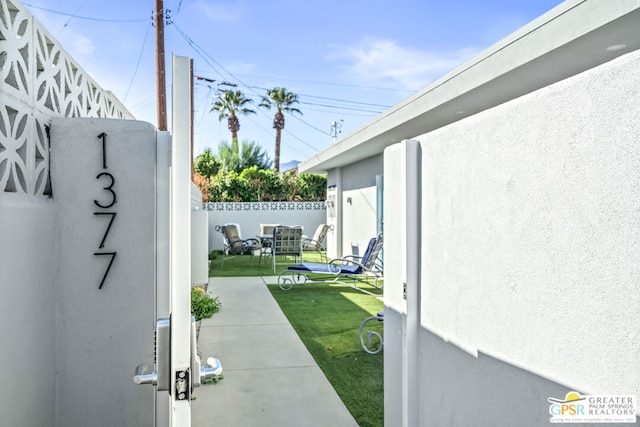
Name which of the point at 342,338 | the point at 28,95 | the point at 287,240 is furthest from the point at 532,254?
the point at 287,240

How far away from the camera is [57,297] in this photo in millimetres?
2932

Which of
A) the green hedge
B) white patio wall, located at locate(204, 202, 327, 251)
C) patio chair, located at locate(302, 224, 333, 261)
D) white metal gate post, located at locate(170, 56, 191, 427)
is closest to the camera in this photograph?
white metal gate post, located at locate(170, 56, 191, 427)

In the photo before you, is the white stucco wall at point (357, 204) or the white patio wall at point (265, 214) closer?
the white stucco wall at point (357, 204)

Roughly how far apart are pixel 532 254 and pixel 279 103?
33508 millimetres

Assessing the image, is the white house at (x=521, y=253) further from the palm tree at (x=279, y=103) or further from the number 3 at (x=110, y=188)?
the palm tree at (x=279, y=103)

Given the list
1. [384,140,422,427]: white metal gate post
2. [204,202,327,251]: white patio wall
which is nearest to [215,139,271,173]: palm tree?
[204,202,327,251]: white patio wall

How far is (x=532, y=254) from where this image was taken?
1.84 m

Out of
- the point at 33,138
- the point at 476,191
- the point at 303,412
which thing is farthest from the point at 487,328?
the point at 33,138

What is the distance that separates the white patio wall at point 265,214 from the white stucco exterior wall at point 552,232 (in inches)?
649

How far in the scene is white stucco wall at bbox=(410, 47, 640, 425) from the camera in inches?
56.9

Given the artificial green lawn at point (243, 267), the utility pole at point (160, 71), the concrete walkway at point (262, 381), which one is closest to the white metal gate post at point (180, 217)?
the concrete walkway at point (262, 381)

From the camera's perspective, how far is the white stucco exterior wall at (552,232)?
1443 millimetres

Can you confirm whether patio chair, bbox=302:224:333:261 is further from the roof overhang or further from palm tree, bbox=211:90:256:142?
palm tree, bbox=211:90:256:142

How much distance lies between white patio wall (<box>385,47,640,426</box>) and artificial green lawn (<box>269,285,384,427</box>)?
1242 millimetres
